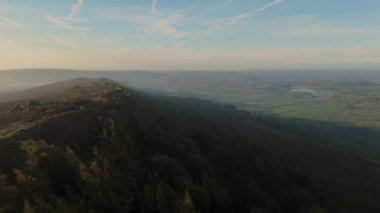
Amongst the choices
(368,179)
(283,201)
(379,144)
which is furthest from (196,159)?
(379,144)

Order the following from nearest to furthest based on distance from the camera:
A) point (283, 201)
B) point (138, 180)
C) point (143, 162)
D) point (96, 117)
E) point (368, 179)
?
1. point (138, 180)
2. point (143, 162)
3. point (283, 201)
4. point (96, 117)
5. point (368, 179)

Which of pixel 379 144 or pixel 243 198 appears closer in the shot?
pixel 243 198

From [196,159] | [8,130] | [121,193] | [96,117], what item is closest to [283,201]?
[196,159]

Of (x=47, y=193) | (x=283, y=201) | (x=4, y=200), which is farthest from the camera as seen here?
(x=283, y=201)

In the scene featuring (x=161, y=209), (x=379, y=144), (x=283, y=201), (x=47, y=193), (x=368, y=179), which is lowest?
(x=379, y=144)

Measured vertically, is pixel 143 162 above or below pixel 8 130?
below

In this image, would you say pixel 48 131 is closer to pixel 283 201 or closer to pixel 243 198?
pixel 243 198
